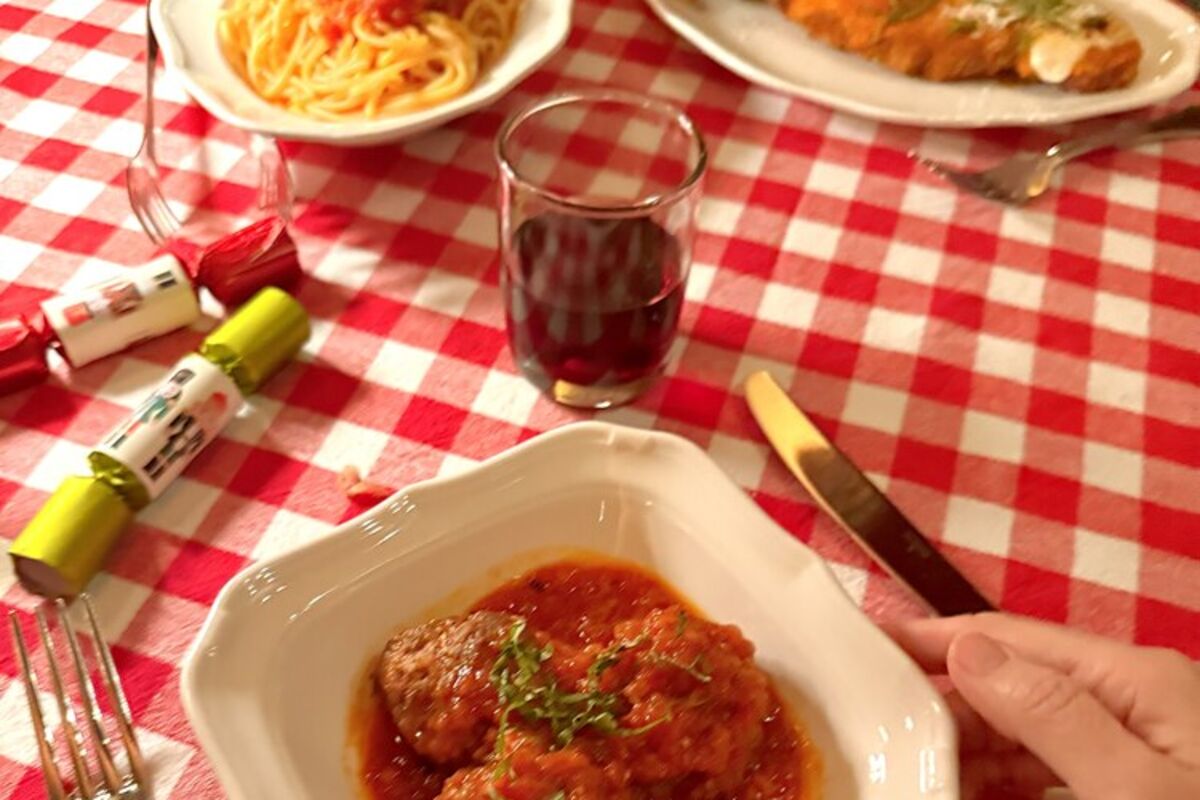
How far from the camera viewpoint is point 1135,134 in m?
1.81

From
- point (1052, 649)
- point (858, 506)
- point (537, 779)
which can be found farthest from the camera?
point (858, 506)

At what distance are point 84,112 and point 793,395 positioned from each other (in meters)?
1.21

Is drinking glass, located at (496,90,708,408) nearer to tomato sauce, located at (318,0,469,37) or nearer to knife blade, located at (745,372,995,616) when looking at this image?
knife blade, located at (745,372,995,616)

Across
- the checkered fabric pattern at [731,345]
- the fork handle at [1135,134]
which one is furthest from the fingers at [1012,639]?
the fork handle at [1135,134]

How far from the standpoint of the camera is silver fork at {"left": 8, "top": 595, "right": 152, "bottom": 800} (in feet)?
3.27

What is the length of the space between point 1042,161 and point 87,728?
150 cm

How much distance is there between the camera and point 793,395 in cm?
142

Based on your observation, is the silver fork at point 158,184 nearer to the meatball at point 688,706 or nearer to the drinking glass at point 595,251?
the drinking glass at point 595,251

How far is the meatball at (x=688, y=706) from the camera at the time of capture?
37.9 inches

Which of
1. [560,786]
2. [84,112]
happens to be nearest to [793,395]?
[560,786]

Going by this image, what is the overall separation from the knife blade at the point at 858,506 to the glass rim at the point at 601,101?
0.92 ft

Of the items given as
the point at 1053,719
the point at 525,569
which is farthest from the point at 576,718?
the point at 1053,719

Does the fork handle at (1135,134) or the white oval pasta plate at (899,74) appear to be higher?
the white oval pasta plate at (899,74)

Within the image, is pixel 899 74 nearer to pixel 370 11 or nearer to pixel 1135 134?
pixel 1135 134
